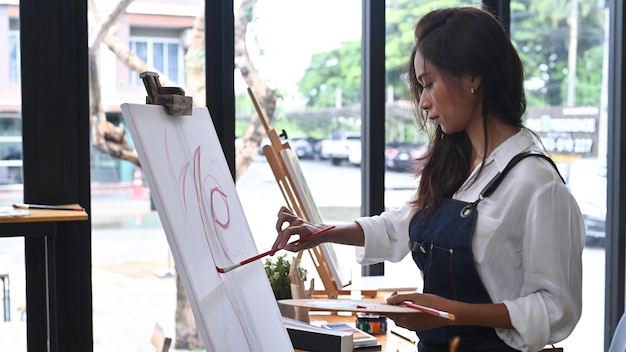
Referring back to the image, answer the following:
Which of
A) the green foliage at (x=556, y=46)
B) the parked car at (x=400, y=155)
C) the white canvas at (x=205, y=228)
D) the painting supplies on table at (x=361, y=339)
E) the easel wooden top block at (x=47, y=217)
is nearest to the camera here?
the white canvas at (x=205, y=228)

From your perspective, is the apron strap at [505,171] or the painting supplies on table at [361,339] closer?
the apron strap at [505,171]

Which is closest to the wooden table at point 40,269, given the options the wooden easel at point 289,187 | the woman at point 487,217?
the wooden easel at point 289,187

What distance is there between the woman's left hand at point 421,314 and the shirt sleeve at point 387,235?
0.47 meters

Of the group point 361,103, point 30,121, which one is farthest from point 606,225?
point 30,121

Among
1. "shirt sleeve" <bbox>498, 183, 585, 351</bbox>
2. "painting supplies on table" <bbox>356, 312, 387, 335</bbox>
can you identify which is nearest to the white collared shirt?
"shirt sleeve" <bbox>498, 183, 585, 351</bbox>

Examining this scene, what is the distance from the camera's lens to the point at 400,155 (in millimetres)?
3215

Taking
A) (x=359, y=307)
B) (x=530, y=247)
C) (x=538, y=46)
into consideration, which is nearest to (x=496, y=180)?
(x=530, y=247)

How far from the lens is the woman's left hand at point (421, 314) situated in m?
1.45

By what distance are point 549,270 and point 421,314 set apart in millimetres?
271

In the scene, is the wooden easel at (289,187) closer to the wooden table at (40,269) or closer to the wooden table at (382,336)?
the wooden table at (382,336)

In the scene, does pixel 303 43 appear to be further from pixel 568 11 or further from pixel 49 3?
pixel 568 11

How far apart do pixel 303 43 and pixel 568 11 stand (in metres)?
1.34

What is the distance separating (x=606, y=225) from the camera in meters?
3.47

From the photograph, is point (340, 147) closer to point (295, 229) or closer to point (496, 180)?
point (295, 229)
